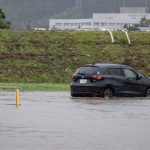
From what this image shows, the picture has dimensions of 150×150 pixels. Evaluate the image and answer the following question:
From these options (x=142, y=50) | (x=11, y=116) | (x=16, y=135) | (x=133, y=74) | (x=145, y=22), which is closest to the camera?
(x=16, y=135)

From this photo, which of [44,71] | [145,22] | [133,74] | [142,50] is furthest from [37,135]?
[145,22]

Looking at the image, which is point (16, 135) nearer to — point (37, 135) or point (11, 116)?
point (37, 135)

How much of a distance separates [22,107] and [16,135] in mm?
8171

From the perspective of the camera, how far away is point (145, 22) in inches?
6378

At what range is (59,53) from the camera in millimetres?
51531

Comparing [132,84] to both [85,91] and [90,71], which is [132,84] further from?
[85,91]

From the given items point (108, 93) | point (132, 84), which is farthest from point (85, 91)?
point (132, 84)

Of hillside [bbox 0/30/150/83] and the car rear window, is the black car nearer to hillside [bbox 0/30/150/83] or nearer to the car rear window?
the car rear window

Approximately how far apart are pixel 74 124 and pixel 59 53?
30363 millimetres

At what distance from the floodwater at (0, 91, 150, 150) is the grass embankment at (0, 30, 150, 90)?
16.8 m

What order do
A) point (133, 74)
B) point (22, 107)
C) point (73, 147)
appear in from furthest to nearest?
1. point (133, 74)
2. point (22, 107)
3. point (73, 147)

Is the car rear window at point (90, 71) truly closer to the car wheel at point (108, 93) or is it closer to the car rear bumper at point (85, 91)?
the car rear bumper at point (85, 91)

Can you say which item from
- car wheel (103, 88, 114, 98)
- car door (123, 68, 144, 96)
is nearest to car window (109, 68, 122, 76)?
car door (123, 68, 144, 96)

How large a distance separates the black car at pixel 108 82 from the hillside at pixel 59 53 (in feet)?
43.9
